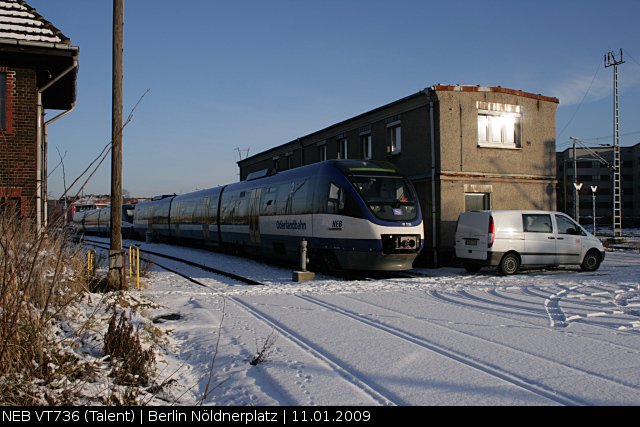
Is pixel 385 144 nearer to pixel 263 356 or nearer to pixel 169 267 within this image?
pixel 169 267

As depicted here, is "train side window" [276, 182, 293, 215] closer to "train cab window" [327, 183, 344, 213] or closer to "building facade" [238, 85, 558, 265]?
"train cab window" [327, 183, 344, 213]

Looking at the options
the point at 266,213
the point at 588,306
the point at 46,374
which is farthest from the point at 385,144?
the point at 46,374

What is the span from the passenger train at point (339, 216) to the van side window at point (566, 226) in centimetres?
409

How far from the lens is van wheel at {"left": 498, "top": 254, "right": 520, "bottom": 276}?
14.0 meters

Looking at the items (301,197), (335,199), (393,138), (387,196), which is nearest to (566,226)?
(387,196)

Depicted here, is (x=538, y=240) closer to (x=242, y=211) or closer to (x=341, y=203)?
(x=341, y=203)

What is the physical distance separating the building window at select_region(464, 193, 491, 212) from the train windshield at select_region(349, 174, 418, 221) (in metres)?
4.51

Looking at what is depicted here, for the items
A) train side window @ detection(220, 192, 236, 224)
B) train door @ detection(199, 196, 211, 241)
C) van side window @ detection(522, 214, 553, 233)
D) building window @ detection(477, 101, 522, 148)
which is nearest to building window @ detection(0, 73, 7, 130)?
train side window @ detection(220, 192, 236, 224)

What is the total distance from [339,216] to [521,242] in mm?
4918

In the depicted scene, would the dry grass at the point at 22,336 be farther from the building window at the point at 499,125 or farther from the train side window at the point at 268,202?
the building window at the point at 499,125

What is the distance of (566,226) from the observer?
48.5 ft

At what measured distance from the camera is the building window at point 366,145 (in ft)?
70.3

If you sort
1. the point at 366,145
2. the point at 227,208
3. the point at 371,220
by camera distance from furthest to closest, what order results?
1. the point at 227,208
2. the point at 366,145
3. the point at 371,220

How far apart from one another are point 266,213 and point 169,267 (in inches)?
142
